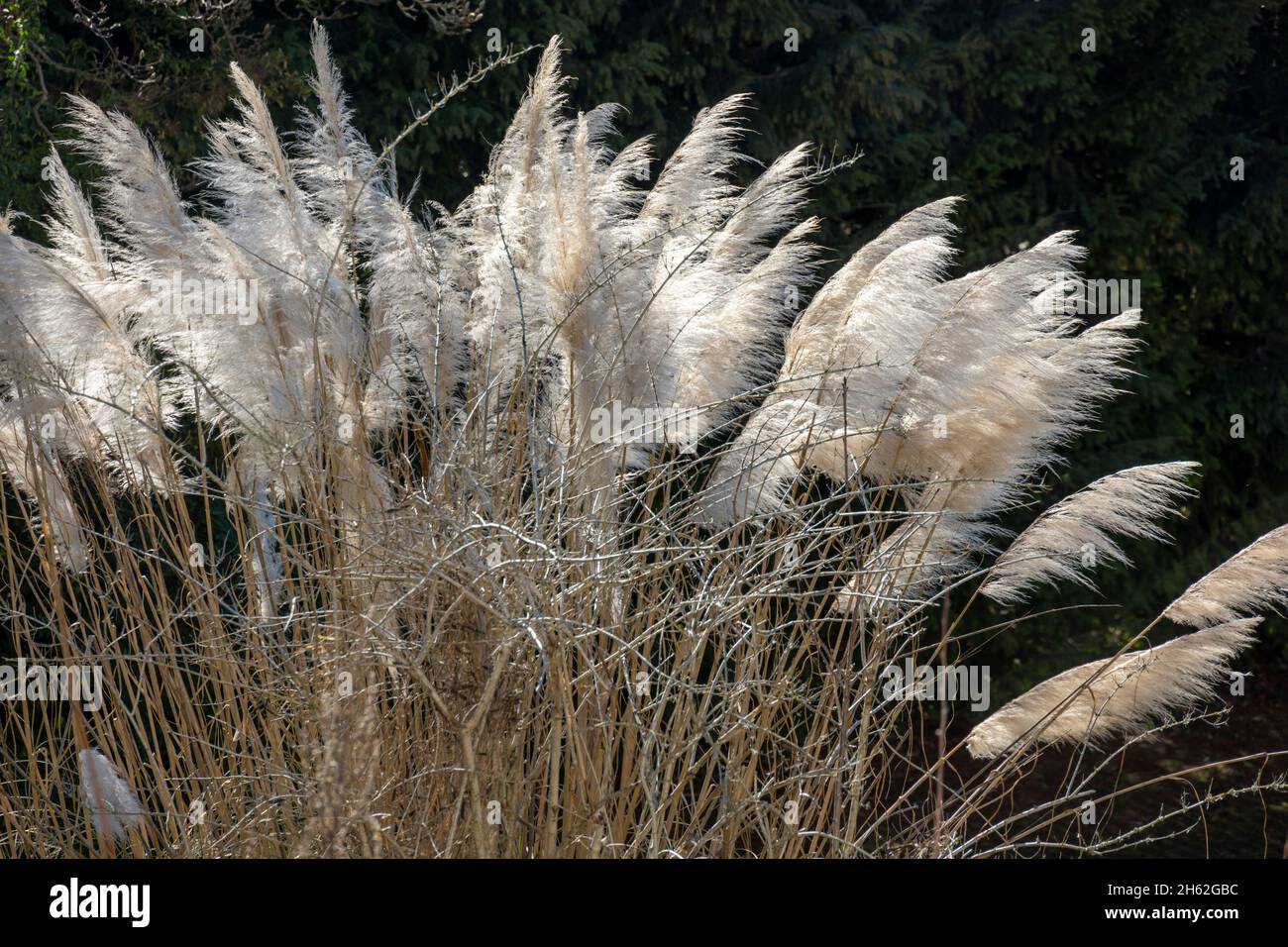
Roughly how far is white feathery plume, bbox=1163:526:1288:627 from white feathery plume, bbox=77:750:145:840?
2.18 m

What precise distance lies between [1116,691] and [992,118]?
17.0 ft

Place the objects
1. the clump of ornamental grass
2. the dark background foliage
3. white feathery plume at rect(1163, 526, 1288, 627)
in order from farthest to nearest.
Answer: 1. the dark background foliage
2. white feathery plume at rect(1163, 526, 1288, 627)
3. the clump of ornamental grass

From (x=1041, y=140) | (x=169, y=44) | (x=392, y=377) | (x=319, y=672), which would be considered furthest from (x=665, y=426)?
(x=1041, y=140)

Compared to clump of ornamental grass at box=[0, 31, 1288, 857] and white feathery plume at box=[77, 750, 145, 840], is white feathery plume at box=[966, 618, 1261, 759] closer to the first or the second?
clump of ornamental grass at box=[0, 31, 1288, 857]

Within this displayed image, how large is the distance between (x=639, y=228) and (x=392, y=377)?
24.7 inches

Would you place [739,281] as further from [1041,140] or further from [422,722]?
[1041,140]

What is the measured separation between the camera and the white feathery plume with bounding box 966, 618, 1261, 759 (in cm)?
280

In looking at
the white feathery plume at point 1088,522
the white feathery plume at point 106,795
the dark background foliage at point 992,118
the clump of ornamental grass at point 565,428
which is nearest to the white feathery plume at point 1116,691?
the clump of ornamental grass at point 565,428

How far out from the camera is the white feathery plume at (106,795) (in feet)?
8.73

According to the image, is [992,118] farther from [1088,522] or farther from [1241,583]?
[1241,583]

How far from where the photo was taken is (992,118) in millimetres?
7336

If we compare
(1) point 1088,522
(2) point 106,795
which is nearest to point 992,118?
(1) point 1088,522

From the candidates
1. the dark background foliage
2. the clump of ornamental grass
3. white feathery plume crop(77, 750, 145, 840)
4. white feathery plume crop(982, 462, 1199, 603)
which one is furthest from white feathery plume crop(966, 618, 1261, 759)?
the dark background foliage

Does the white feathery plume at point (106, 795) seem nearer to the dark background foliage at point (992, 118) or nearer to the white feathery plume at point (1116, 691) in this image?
the white feathery plume at point (1116, 691)
